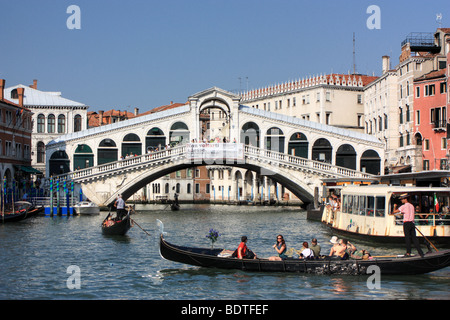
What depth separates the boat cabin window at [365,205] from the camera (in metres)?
20.1

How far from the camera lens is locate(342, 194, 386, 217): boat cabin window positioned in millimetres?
20125

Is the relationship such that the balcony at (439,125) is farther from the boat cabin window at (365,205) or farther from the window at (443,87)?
the boat cabin window at (365,205)

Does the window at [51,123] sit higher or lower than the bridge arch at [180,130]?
higher

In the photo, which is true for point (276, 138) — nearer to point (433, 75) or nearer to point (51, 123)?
point (433, 75)

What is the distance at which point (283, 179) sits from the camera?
3709 centimetres

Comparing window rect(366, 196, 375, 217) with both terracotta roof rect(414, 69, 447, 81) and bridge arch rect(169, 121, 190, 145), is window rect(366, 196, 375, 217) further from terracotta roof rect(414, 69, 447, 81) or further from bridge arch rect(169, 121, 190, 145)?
bridge arch rect(169, 121, 190, 145)

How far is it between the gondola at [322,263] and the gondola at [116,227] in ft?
26.0

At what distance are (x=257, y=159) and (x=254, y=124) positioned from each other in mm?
3798

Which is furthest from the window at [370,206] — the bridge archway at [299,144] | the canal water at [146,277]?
the bridge archway at [299,144]

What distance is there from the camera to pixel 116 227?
77.5 feet

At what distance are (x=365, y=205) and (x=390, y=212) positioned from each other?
129 centimetres

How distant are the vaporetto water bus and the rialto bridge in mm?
13428

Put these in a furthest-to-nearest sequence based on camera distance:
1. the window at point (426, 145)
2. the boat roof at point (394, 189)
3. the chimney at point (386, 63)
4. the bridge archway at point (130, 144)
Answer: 1. the chimney at point (386, 63)
2. the bridge archway at point (130, 144)
3. the window at point (426, 145)
4. the boat roof at point (394, 189)

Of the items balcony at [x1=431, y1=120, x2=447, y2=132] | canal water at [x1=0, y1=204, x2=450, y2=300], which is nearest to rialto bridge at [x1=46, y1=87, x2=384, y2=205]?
balcony at [x1=431, y1=120, x2=447, y2=132]
